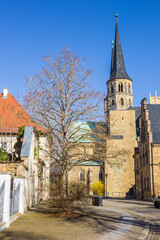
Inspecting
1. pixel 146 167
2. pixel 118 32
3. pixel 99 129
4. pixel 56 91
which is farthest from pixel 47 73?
pixel 118 32

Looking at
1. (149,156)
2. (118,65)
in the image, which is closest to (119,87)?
(118,65)

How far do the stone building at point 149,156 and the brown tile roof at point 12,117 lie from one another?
17.5 metres

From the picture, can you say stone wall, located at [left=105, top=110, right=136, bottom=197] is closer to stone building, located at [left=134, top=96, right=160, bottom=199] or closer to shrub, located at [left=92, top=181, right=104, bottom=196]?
shrub, located at [left=92, top=181, right=104, bottom=196]

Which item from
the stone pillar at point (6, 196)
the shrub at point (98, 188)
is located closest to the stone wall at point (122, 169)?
the shrub at point (98, 188)

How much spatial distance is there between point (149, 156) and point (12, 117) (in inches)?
777

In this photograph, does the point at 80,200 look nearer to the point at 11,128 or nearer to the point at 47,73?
the point at 47,73

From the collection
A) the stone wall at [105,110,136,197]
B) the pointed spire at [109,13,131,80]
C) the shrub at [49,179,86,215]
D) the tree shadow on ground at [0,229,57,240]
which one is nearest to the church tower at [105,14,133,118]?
the pointed spire at [109,13,131,80]

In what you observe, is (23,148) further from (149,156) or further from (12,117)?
(149,156)

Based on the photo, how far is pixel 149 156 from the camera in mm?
34188

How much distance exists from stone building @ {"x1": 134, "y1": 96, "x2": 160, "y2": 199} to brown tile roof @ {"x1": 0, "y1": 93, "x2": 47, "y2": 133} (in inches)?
688

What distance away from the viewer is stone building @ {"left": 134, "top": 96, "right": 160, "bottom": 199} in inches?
1308

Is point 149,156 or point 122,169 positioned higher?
point 149,156

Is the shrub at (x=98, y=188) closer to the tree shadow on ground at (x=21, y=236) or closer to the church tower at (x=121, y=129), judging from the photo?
the church tower at (x=121, y=129)

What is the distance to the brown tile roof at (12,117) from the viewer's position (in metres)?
18.2
